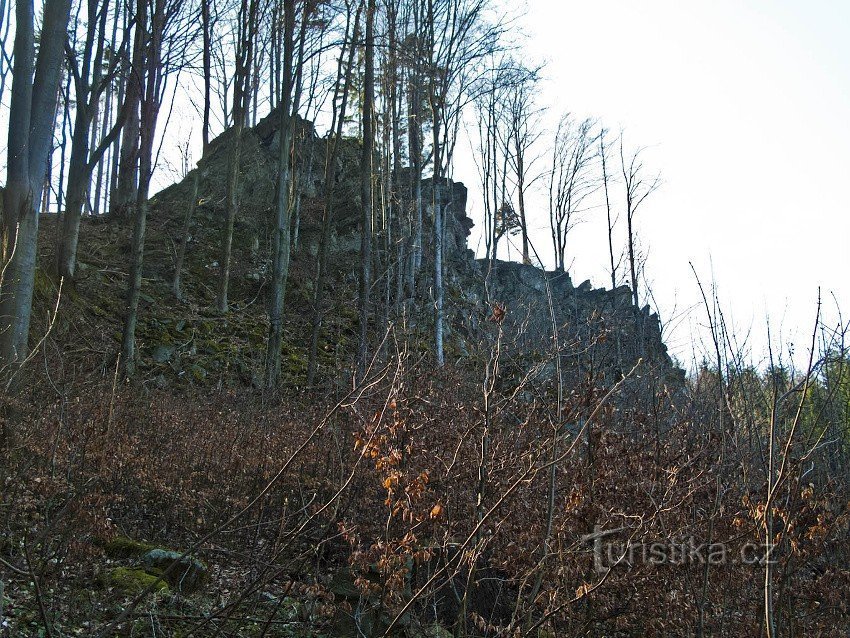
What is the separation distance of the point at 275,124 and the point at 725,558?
67.0ft

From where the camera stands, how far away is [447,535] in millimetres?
3404

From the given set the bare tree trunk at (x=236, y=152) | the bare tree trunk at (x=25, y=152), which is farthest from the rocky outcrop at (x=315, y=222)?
the bare tree trunk at (x=25, y=152)

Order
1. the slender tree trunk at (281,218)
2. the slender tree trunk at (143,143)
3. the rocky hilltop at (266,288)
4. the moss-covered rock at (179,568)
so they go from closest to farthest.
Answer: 1. the moss-covered rock at (179,568)
2. the slender tree trunk at (143,143)
3. the slender tree trunk at (281,218)
4. the rocky hilltop at (266,288)

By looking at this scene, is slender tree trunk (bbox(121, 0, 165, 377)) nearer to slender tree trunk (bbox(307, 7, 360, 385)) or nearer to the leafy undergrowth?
slender tree trunk (bbox(307, 7, 360, 385))

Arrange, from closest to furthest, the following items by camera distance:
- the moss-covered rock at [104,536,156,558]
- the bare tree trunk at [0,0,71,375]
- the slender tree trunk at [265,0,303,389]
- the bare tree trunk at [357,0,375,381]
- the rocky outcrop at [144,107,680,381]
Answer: the moss-covered rock at [104,536,156,558], the bare tree trunk at [0,0,71,375], the slender tree trunk at [265,0,303,389], the bare tree trunk at [357,0,375,381], the rocky outcrop at [144,107,680,381]

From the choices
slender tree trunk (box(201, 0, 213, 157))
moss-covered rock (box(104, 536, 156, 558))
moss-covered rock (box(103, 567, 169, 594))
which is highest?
slender tree trunk (box(201, 0, 213, 157))

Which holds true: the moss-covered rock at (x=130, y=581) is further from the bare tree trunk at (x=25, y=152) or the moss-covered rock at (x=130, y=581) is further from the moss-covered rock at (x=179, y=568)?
the bare tree trunk at (x=25, y=152)

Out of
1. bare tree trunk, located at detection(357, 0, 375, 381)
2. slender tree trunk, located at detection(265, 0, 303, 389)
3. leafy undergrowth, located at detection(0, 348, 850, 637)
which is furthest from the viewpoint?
bare tree trunk, located at detection(357, 0, 375, 381)

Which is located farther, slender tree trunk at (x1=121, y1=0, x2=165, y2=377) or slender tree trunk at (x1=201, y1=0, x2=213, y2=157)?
slender tree trunk at (x1=201, y1=0, x2=213, y2=157)

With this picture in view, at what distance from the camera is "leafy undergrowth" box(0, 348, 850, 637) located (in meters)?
3.54

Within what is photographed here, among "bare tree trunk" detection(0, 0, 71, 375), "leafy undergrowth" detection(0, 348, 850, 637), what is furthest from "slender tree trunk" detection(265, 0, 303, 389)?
"leafy undergrowth" detection(0, 348, 850, 637)

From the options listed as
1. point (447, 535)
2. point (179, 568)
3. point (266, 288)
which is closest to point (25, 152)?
point (179, 568)

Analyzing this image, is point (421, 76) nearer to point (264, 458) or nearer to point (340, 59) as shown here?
point (340, 59)

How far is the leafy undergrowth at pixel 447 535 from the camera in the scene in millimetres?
3543
